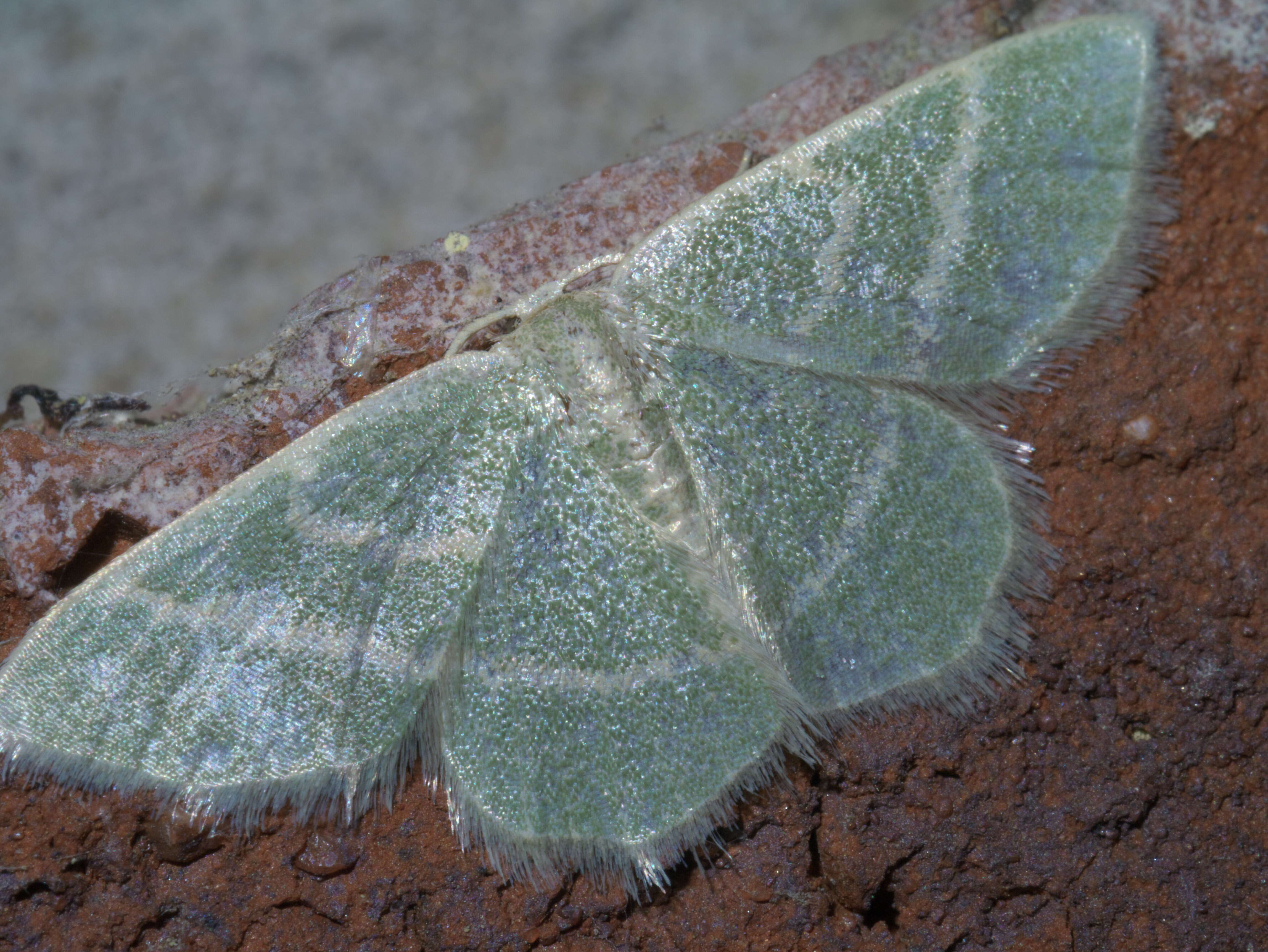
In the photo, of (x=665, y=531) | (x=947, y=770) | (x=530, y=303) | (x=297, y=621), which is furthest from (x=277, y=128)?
(x=947, y=770)

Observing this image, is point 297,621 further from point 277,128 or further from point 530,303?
point 277,128

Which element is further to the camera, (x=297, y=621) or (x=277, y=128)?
(x=277, y=128)

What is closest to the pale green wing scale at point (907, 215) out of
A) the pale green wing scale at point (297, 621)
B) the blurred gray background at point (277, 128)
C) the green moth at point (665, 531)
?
the green moth at point (665, 531)

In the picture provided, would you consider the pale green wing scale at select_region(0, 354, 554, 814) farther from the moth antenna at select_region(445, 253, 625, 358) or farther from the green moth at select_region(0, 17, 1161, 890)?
the moth antenna at select_region(445, 253, 625, 358)

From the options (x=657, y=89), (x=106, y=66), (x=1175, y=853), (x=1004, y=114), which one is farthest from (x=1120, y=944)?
(x=106, y=66)

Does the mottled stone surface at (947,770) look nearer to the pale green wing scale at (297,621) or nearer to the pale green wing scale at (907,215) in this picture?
the pale green wing scale at (297,621)

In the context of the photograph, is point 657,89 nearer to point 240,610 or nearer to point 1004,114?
point 1004,114
